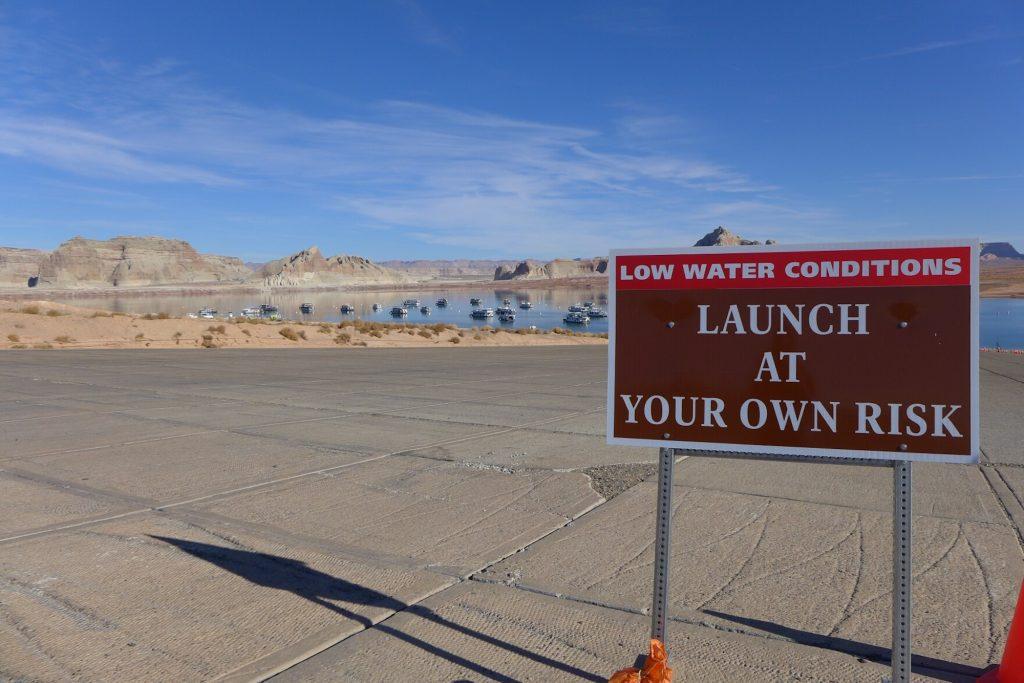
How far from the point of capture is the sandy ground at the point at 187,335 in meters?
36.3

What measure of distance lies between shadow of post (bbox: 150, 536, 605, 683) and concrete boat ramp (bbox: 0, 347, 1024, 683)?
0.02 m

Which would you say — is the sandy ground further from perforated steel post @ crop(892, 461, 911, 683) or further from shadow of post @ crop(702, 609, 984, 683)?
perforated steel post @ crop(892, 461, 911, 683)

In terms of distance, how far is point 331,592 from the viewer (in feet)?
15.0

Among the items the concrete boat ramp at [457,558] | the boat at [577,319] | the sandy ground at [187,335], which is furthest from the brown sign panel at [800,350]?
the boat at [577,319]

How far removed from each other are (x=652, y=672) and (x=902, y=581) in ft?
3.42

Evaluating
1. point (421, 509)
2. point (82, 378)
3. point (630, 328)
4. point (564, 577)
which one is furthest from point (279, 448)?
point (82, 378)

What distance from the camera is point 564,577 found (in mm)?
4836

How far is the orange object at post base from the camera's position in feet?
10.7

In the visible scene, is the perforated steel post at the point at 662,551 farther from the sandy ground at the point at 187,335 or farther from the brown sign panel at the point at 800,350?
the sandy ground at the point at 187,335

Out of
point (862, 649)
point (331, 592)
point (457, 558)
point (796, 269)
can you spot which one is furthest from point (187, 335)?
point (796, 269)

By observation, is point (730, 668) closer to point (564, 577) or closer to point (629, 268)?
point (564, 577)

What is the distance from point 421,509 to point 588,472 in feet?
6.70

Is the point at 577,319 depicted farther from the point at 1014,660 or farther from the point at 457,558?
the point at 1014,660

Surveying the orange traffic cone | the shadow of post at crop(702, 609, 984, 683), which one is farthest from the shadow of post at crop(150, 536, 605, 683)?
the orange traffic cone
